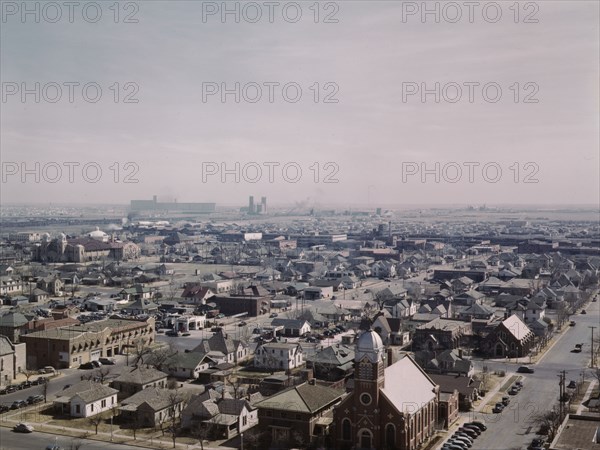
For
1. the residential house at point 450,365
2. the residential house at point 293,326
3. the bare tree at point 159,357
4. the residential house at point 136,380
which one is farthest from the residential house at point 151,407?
the residential house at point 293,326

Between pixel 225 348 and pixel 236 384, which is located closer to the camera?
pixel 236 384

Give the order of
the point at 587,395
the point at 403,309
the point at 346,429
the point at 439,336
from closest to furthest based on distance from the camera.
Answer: the point at 346,429
the point at 587,395
the point at 439,336
the point at 403,309

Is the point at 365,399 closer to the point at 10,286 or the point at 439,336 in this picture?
the point at 439,336

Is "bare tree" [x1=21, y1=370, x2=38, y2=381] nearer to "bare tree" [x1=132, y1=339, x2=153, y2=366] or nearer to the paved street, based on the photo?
"bare tree" [x1=132, y1=339, x2=153, y2=366]

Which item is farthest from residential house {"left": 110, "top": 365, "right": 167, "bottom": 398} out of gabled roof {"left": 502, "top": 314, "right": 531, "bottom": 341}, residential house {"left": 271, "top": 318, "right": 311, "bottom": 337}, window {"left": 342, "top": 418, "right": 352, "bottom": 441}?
gabled roof {"left": 502, "top": 314, "right": 531, "bottom": 341}

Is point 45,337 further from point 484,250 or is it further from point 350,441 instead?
point 484,250

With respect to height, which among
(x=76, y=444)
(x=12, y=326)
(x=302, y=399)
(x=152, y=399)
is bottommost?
(x=76, y=444)

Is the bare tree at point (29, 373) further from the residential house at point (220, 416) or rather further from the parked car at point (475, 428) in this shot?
the parked car at point (475, 428)

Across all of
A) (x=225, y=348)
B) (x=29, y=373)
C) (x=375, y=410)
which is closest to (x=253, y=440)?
(x=375, y=410)
